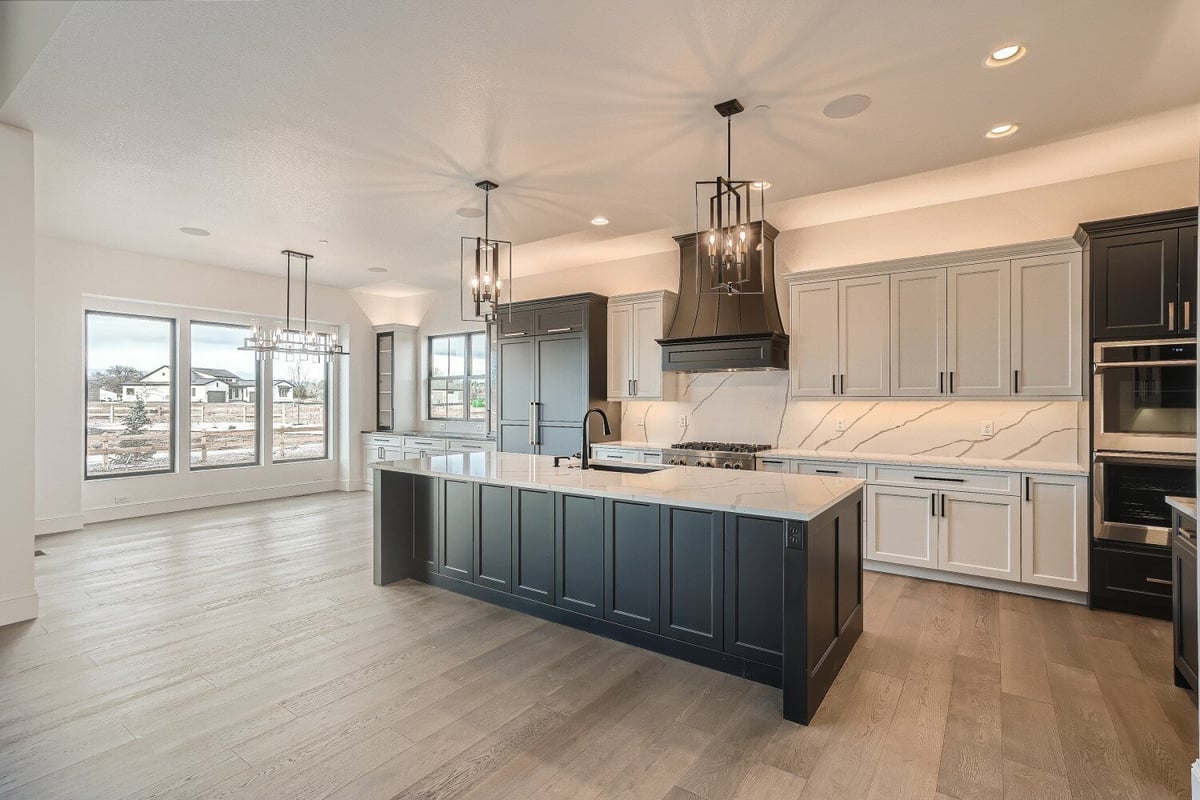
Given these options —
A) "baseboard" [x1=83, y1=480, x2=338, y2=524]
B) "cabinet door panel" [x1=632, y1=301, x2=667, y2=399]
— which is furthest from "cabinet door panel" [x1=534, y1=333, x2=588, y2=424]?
"baseboard" [x1=83, y1=480, x2=338, y2=524]

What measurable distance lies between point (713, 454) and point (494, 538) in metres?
2.11

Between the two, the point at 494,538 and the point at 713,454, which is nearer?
the point at 494,538

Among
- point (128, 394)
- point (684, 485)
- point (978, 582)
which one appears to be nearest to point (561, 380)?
point (684, 485)

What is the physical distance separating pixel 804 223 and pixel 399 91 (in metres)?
3.66

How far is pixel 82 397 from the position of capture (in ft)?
18.8

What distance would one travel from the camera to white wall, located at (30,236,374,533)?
18.0 ft

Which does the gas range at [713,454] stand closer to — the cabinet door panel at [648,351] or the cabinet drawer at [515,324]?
the cabinet door panel at [648,351]

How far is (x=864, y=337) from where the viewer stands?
458cm

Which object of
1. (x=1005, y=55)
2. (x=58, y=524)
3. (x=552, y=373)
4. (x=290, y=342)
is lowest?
(x=58, y=524)

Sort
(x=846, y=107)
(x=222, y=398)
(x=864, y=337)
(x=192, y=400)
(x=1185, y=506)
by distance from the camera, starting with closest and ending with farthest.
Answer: (x=1185, y=506)
(x=846, y=107)
(x=864, y=337)
(x=192, y=400)
(x=222, y=398)

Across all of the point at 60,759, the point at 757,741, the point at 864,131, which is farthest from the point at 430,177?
the point at 757,741

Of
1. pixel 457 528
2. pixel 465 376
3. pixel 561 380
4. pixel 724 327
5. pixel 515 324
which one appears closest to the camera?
pixel 457 528

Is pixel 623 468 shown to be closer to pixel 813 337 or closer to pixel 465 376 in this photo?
pixel 813 337

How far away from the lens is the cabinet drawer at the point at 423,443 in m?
7.50
